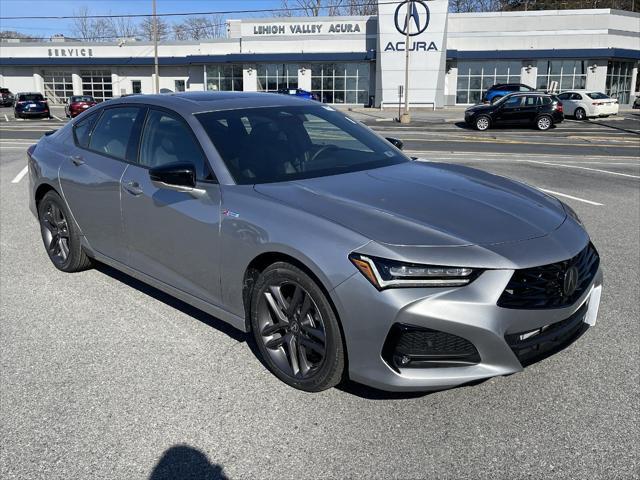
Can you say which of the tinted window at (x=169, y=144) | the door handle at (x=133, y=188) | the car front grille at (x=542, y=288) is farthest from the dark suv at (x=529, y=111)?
the car front grille at (x=542, y=288)

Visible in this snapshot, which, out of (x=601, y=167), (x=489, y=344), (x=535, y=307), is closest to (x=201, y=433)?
(x=489, y=344)

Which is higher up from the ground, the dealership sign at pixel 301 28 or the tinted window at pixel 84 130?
the dealership sign at pixel 301 28

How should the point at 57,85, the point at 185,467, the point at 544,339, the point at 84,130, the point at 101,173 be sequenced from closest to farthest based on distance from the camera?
the point at 185,467
the point at 544,339
the point at 101,173
the point at 84,130
the point at 57,85

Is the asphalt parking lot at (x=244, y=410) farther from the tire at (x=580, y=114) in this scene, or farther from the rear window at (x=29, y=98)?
the rear window at (x=29, y=98)

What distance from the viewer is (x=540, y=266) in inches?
116

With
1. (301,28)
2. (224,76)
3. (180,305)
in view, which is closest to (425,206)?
(180,305)

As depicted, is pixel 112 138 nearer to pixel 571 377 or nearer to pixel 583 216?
pixel 571 377

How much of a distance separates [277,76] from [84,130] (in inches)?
1935

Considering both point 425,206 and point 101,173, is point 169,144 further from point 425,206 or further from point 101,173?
point 425,206

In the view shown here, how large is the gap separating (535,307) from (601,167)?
11948mm

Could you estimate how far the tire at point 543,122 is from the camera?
28.9 meters

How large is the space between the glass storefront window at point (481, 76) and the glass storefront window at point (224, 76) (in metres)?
19.0

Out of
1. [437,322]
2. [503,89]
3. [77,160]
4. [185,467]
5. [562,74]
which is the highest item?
[562,74]

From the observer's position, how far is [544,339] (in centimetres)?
299
